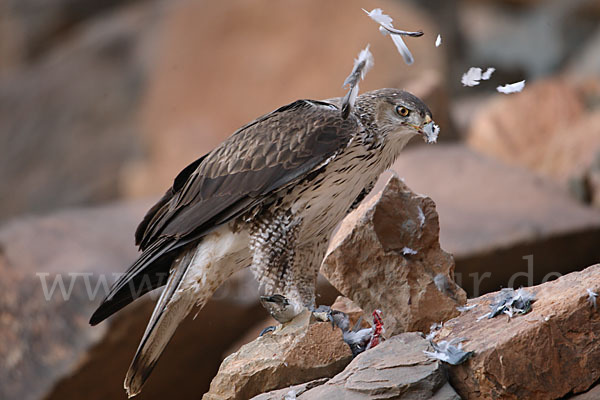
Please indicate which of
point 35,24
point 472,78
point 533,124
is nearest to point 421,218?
point 472,78

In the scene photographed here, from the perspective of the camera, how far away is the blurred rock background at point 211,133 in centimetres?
618

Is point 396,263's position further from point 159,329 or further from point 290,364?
point 159,329

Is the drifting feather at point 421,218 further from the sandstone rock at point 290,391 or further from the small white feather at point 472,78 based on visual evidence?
the sandstone rock at point 290,391

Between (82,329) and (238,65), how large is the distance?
6.24 meters

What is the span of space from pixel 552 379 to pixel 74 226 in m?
5.06

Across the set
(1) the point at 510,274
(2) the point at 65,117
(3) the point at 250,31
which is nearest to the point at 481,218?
(1) the point at 510,274

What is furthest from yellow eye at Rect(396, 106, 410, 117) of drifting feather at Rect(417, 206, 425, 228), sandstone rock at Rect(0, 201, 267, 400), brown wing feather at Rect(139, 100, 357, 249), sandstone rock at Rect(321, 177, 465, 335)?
sandstone rock at Rect(0, 201, 267, 400)

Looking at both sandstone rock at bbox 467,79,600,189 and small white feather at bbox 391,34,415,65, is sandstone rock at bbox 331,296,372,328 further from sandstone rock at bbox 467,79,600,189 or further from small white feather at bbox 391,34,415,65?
sandstone rock at bbox 467,79,600,189

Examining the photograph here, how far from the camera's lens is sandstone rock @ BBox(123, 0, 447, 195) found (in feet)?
35.4

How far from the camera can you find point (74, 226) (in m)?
6.96

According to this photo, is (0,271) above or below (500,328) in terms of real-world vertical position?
above

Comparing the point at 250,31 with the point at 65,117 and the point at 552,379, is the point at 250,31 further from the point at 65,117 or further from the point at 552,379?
the point at 552,379

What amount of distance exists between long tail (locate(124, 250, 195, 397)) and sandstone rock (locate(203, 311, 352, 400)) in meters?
0.49

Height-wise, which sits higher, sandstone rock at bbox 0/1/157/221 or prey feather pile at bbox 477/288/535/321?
sandstone rock at bbox 0/1/157/221
